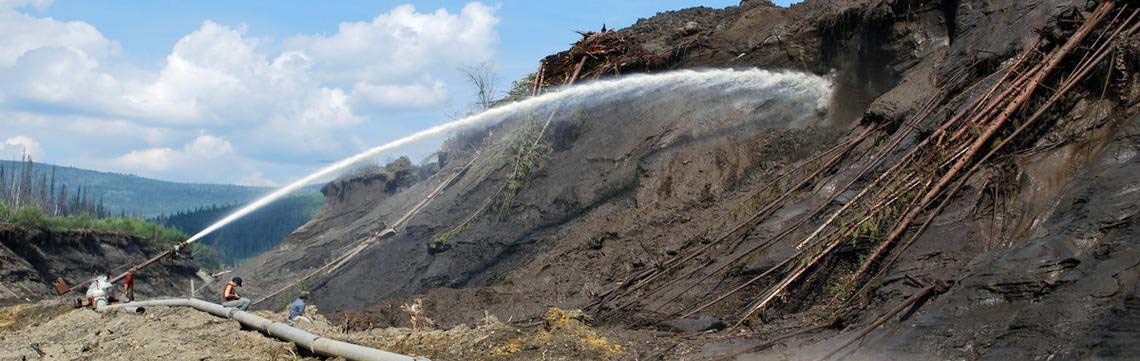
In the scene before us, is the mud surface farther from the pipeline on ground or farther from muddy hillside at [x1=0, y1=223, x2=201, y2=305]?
muddy hillside at [x1=0, y1=223, x2=201, y2=305]

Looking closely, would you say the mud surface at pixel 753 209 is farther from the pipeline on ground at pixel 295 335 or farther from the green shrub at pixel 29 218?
the green shrub at pixel 29 218

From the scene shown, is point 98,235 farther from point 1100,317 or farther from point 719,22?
point 1100,317

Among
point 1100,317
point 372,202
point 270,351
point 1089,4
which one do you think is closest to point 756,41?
point 1089,4

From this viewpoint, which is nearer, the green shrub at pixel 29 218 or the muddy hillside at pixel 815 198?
the muddy hillside at pixel 815 198

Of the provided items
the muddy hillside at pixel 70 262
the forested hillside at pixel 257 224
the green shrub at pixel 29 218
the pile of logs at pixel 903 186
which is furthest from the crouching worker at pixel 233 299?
the forested hillside at pixel 257 224

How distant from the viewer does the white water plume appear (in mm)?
17047

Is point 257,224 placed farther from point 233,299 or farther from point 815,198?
point 815,198

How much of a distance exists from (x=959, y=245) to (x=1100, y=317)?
3.05m

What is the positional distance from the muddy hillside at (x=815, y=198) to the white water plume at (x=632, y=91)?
98mm

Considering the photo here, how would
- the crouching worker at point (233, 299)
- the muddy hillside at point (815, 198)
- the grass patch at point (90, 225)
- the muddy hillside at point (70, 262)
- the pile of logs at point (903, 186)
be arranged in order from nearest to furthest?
the muddy hillside at point (815, 198) → the pile of logs at point (903, 186) → the crouching worker at point (233, 299) → the muddy hillside at point (70, 262) → the grass patch at point (90, 225)

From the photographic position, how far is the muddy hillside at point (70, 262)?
3438 centimetres

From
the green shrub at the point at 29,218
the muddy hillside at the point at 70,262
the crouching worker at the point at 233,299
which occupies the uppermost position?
the crouching worker at the point at 233,299

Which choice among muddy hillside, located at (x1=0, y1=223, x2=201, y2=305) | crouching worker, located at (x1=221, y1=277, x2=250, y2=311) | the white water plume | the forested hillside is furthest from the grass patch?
the forested hillside

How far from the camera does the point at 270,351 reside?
11.5 metres
